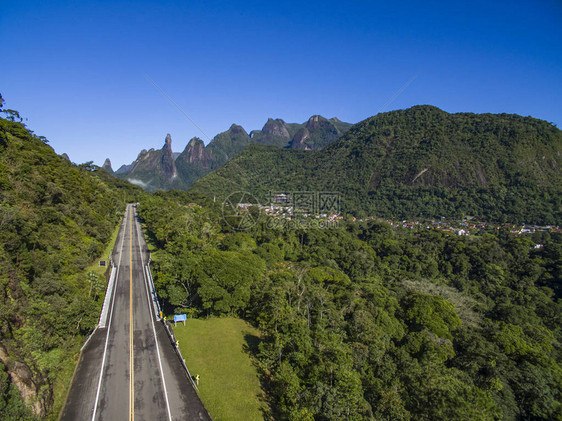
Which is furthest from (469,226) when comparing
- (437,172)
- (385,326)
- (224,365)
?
(224,365)

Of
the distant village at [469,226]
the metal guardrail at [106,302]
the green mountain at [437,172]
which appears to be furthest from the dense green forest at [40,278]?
the distant village at [469,226]

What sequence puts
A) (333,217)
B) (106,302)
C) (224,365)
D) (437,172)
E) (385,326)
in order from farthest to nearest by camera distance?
(437,172), (333,217), (385,326), (106,302), (224,365)

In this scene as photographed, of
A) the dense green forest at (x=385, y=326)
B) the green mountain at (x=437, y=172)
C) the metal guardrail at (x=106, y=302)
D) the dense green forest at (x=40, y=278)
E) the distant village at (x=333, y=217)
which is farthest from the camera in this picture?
the green mountain at (x=437, y=172)

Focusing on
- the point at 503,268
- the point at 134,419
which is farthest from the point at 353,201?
the point at 134,419

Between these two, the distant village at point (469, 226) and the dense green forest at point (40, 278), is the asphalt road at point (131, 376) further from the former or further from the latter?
the distant village at point (469, 226)

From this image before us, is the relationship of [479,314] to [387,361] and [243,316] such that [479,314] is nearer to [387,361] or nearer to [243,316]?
[387,361]

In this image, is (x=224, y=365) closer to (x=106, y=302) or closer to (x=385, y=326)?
(x=106, y=302)
